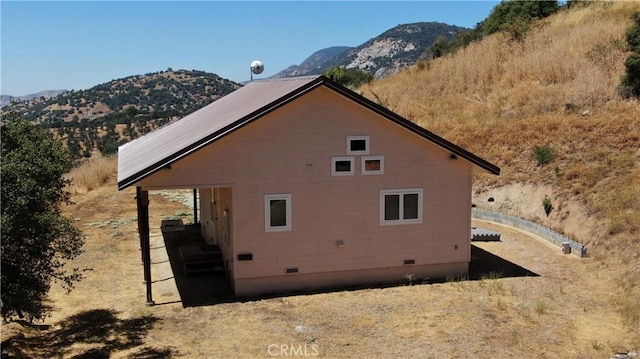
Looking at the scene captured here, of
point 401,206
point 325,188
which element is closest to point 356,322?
point 325,188

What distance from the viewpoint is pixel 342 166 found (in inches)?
535

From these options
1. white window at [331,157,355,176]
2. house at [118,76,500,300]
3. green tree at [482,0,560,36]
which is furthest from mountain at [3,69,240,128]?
white window at [331,157,355,176]

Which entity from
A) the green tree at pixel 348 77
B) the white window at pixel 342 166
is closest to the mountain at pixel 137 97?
the green tree at pixel 348 77

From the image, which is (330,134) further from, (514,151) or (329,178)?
(514,151)

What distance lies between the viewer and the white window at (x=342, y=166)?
531 inches

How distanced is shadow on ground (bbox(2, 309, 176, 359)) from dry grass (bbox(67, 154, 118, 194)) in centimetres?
1930

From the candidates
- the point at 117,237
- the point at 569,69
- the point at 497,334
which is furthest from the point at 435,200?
the point at 569,69

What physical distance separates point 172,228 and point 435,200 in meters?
10.1

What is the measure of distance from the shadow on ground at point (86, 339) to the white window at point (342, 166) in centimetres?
545

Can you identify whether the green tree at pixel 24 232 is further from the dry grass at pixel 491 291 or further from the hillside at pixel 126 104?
the hillside at pixel 126 104

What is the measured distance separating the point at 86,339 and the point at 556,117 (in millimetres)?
21176

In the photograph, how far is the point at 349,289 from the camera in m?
13.6

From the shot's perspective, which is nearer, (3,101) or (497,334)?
(497,334)

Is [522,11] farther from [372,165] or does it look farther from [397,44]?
[397,44]
